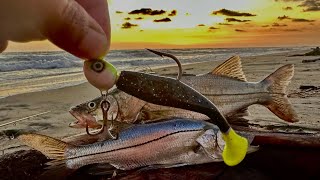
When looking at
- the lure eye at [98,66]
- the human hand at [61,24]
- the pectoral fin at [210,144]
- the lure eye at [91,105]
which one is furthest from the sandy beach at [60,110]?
the human hand at [61,24]

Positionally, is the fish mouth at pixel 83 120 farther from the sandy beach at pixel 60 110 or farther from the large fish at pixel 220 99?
the sandy beach at pixel 60 110

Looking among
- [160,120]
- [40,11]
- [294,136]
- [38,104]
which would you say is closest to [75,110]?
[160,120]

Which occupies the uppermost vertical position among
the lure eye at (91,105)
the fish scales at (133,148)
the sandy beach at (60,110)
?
the lure eye at (91,105)

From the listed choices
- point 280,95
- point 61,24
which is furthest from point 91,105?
point 61,24

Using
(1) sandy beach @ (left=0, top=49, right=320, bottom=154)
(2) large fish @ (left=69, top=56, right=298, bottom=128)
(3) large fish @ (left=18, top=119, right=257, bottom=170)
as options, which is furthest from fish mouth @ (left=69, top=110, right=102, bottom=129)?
(1) sandy beach @ (left=0, top=49, right=320, bottom=154)

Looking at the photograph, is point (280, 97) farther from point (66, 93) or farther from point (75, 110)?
point (66, 93)
